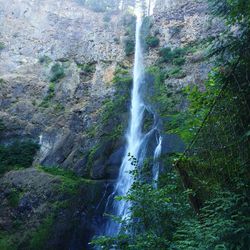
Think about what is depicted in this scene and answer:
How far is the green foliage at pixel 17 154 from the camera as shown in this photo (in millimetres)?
16641

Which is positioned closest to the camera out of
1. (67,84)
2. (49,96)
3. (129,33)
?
(49,96)

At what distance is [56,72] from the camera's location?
75.2 feet

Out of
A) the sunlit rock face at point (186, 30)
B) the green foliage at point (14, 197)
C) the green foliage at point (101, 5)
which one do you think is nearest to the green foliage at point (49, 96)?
the sunlit rock face at point (186, 30)

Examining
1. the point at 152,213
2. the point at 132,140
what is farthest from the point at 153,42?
the point at 152,213

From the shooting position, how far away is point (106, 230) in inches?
506

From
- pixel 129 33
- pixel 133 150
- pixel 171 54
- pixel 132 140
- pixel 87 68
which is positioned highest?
pixel 129 33

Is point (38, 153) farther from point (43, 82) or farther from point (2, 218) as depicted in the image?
point (43, 82)

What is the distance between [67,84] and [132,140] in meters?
7.85

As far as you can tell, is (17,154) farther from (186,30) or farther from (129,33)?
(129,33)

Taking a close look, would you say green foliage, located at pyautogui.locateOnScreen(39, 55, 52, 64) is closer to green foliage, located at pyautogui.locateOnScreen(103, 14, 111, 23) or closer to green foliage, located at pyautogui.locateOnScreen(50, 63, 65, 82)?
green foliage, located at pyautogui.locateOnScreen(50, 63, 65, 82)

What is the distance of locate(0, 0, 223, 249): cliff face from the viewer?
1429 cm

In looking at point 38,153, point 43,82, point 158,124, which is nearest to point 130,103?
point 158,124

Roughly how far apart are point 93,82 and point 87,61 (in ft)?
9.31

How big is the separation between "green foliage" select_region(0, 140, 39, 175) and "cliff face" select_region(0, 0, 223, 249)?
0.40m
